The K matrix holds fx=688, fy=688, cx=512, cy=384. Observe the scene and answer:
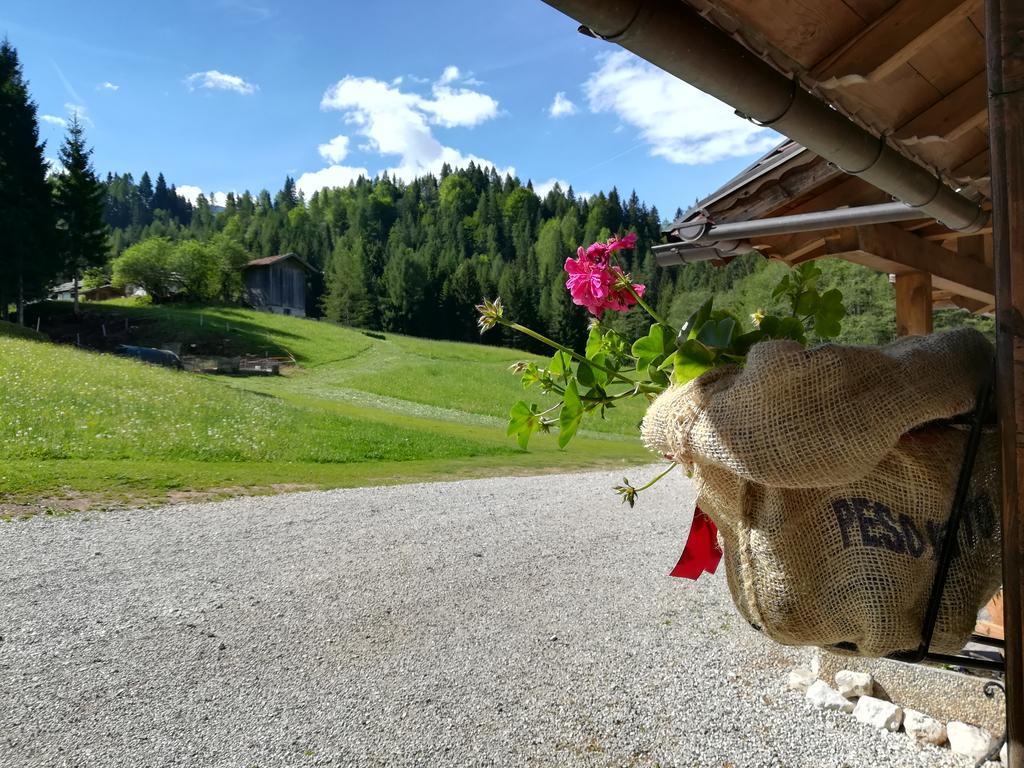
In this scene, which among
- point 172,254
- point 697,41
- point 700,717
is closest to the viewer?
point 697,41

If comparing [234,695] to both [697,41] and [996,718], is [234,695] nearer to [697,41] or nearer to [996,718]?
[996,718]

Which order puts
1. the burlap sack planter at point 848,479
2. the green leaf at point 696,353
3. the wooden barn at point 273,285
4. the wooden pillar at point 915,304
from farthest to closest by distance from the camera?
the wooden barn at point 273,285
the wooden pillar at point 915,304
the green leaf at point 696,353
the burlap sack planter at point 848,479

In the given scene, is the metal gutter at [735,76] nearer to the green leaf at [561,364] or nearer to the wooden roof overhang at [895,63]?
the wooden roof overhang at [895,63]

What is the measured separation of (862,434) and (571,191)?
144 metres

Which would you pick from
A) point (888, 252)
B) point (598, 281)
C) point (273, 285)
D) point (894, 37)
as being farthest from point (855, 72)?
point (273, 285)

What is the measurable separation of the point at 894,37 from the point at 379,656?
4725 millimetres

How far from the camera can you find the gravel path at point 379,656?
377 centimetres

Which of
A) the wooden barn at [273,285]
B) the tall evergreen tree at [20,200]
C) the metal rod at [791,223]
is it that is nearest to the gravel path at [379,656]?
the metal rod at [791,223]

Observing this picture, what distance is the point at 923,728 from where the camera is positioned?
3.58 metres

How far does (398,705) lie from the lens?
14.0 ft

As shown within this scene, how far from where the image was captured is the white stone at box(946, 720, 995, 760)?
10.9ft

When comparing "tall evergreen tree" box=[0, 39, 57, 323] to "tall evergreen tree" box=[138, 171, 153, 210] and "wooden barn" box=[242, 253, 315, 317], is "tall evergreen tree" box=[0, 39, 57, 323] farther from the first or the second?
"tall evergreen tree" box=[138, 171, 153, 210]

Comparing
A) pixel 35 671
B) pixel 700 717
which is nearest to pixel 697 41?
pixel 700 717

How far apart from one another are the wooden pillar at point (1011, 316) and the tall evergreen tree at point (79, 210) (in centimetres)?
4333
